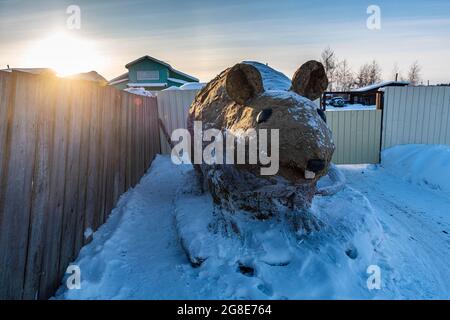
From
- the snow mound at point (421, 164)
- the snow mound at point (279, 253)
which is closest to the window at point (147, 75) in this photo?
the snow mound at point (421, 164)

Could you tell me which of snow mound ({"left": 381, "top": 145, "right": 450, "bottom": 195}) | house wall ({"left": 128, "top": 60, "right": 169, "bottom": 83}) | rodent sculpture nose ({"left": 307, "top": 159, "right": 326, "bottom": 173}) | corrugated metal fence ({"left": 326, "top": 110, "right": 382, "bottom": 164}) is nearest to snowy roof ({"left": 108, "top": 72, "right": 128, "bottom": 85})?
house wall ({"left": 128, "top": 60, "right": 169, "bottom": 83})

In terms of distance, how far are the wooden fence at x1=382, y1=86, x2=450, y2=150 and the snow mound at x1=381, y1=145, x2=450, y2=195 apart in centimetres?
31

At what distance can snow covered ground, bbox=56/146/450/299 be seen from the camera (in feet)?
9.27

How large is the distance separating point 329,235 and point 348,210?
73 centimetres

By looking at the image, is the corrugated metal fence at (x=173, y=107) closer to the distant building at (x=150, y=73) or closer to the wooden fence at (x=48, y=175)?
the wooden fence at (x=48, y=175)

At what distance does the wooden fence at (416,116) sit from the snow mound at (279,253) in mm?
4903

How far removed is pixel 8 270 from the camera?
229cm

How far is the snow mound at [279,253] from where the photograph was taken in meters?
2.82

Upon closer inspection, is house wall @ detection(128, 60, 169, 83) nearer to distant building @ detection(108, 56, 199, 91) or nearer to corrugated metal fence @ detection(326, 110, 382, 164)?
distant building @ detection(108, 56, 199, 91)

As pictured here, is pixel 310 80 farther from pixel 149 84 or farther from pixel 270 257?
pixel 149 84

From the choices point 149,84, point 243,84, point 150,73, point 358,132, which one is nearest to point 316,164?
point 243,84

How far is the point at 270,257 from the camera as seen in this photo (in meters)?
3.17

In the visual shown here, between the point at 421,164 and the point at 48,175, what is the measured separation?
7.32 m

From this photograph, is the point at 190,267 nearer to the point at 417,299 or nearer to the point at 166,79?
the point at 417,299
